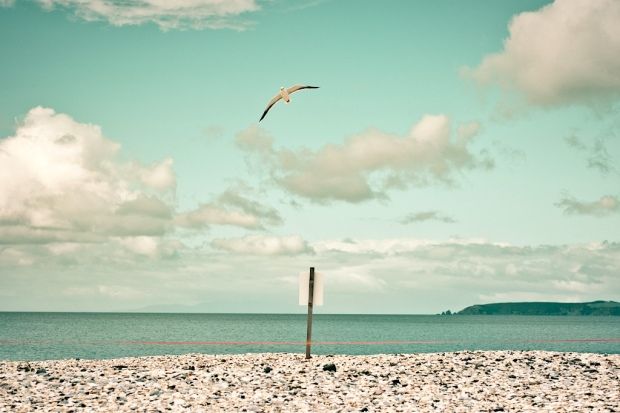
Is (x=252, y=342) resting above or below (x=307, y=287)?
below

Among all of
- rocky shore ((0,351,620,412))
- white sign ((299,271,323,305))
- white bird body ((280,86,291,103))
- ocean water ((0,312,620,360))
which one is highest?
white bird body ((280,86,291,103))

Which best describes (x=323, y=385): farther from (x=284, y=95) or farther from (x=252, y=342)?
(x=252, y=342)

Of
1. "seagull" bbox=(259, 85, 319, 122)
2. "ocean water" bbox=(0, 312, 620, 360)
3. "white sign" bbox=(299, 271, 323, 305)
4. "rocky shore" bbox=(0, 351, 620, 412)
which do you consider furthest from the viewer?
"ocean water" bbox=(0, 312, 620, 360)

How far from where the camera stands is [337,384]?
17.7 metres

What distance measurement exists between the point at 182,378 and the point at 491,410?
8204mm

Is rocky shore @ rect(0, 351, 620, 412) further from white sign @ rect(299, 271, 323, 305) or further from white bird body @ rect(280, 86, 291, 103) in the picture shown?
white bird body @ rect(280, 86, 291, 103)

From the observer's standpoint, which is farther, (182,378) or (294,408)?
(182,378)

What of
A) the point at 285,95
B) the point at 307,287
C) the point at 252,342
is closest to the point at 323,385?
the point at 307,287

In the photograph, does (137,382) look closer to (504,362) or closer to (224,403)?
(224,403)

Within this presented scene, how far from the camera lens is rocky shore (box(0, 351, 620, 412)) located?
15.8 meters

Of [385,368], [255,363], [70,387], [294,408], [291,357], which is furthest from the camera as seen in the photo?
[291,357]

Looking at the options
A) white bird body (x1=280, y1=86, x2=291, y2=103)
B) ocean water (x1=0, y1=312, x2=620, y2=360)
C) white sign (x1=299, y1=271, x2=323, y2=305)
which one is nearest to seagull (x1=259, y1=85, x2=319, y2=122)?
white bird body (x1=280, y1=86, x2=291, y2=103)

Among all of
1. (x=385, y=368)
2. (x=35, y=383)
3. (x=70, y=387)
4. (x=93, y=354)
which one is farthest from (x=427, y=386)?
(x=93, y=354)

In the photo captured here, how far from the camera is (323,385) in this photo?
57.6 ft
